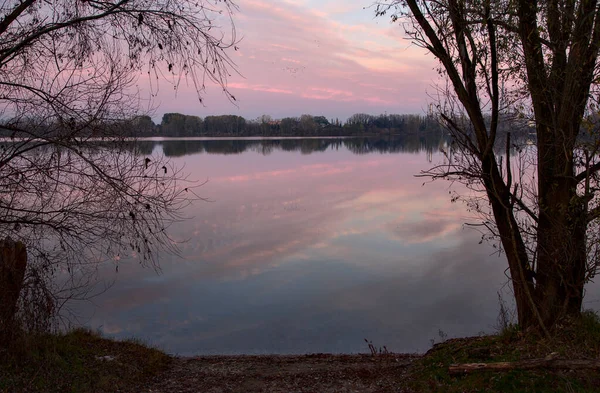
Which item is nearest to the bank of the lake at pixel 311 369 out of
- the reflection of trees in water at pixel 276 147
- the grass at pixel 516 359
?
the grass at pixel 516 359

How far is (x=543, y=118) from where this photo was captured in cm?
640

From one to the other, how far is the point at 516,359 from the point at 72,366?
567 cm

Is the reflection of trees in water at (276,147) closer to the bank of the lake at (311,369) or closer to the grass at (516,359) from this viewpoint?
the bank of the lake at (311,369)

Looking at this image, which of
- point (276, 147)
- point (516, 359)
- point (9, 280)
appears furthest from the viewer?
point (276, 147)

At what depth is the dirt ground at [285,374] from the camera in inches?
246

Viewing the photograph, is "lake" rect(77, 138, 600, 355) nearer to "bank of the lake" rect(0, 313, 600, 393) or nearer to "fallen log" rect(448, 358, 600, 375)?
"bank of the lake" rect(0, 313, 600, 393)

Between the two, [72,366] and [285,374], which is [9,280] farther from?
[285,374]

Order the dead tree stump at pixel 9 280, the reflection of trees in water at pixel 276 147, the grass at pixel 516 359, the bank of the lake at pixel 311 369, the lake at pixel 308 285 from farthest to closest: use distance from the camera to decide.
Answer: the reflection of trees in water at pixel 276 147 < the lake at pixel 308 285 < the dead tree stump at pixel 9 280 < the bank of the lake at pixel 311 369 < the grass at pixel 516 359

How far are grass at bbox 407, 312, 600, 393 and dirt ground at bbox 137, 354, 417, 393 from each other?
481mm

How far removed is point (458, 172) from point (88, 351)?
606cm

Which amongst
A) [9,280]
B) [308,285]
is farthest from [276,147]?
[9,280]

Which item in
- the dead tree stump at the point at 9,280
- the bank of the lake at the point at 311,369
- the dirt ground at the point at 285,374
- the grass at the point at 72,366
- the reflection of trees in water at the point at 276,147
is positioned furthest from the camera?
the reflection of trees in water at the point at 276,147

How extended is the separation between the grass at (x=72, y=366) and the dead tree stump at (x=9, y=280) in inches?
10.7

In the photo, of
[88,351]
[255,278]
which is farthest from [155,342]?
[255,278]
